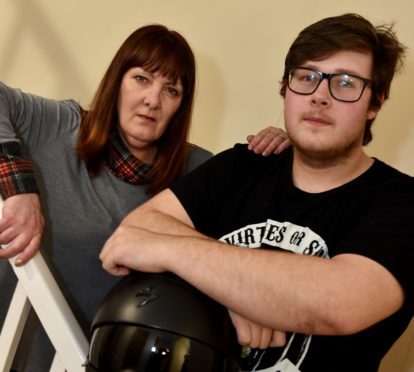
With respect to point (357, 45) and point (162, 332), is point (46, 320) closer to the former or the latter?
point (162, 332)

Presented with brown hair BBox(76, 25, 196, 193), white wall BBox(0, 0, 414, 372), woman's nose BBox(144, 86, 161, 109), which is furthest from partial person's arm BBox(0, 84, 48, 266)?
white wall BBox(0, 0, 414, 372)

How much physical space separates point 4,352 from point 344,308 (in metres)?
0.62

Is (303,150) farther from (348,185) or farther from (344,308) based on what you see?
(344,308)

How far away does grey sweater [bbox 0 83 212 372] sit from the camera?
1.21m

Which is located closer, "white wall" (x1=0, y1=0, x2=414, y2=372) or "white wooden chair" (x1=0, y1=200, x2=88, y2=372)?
"white wooden chair" (x1=0, y1=200, x2=88, y2=372)

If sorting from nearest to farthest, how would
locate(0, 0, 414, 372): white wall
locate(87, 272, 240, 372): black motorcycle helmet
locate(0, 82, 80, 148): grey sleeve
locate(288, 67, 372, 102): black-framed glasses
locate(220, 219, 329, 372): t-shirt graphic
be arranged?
locate(87, 272, 240, 372): black motorcycle helmet
locate(220, 219, 329, 372): t-shirt graphic
locate(288, 67, 372, 102): black-framed glasses
locate(0, 82, 80, 148): grey sleeve
locate(0, 0, 414, 372): white wall

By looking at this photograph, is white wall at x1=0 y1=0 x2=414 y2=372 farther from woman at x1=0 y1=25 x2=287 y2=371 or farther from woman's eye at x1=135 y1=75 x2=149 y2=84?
woman's eye at x1=135 y1=75 x2=149 y2=84

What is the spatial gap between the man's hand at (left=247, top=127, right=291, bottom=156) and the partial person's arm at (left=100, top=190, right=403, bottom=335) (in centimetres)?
36

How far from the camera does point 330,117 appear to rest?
90 cm

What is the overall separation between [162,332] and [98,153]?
27.8 inches

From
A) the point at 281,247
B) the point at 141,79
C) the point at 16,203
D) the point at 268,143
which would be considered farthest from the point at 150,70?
the point at 281,247

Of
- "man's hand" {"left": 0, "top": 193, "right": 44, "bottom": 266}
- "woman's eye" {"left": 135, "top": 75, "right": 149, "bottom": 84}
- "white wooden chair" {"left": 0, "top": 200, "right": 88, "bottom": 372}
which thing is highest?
"woman's eye" {"left": 135, "top": 75, "right": 149, "bottom": 84}

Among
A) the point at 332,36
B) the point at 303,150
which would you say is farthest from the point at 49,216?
the point at 332,36

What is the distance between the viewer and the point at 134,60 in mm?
1274
